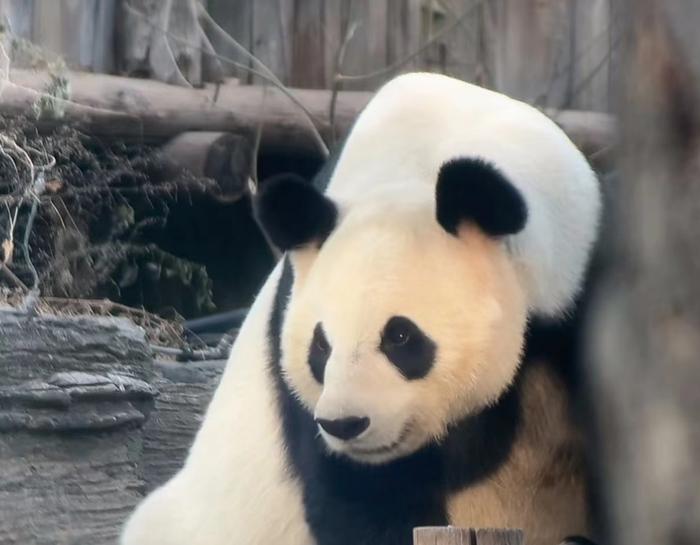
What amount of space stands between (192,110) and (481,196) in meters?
3.41

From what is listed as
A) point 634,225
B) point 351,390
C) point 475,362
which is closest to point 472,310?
point 475,362

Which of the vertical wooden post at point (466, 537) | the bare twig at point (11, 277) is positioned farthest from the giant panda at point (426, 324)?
the bare twig at point (11, 277)

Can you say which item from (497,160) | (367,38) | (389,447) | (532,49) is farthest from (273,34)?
(389,447)

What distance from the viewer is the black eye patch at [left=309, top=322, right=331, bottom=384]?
299 cm

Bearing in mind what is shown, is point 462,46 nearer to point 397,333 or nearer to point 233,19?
point 233,19

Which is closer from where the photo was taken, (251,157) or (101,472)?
(101,472)

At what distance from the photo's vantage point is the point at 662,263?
6.05ft

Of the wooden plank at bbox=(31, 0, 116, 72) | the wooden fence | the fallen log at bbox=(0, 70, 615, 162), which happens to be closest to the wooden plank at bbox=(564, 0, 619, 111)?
the wooden fence

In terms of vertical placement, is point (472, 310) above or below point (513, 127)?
below

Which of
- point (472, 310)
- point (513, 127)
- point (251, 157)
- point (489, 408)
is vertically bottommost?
point (251, 157)

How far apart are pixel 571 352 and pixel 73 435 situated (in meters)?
2.04

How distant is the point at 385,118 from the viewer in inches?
134

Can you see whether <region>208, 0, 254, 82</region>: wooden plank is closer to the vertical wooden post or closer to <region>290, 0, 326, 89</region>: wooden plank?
<region>290, 0, 326, 89</region>: wooden plank

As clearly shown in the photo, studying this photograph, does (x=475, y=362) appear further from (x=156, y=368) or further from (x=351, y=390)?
(x=156, y=368)
